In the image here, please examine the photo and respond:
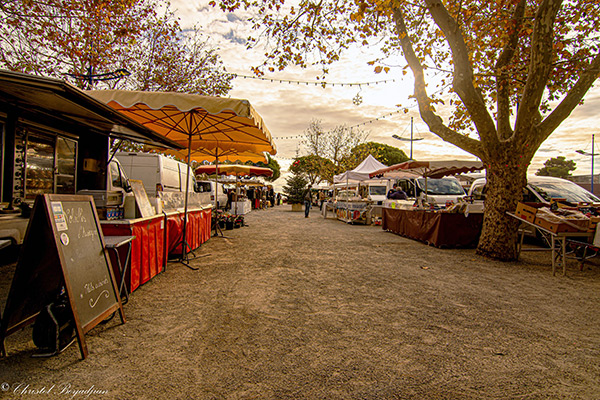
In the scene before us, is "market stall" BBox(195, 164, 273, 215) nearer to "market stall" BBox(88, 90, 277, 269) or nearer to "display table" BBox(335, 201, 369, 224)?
"market stall" BBox(88, 90, 277, 269)

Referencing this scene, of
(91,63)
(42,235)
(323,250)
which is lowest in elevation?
(323,250)

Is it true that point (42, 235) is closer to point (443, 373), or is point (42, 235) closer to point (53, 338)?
point (53, 338)

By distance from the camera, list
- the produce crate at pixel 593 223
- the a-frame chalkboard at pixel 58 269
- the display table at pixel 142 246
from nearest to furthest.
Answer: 1. the a-frame chalkboard at pixel 58 269
2. the display table at pixel 142 246
3. the produce crate at pixel 593 223

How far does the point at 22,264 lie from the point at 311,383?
233 centimetres

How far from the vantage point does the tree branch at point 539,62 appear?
A: 20.3 ft

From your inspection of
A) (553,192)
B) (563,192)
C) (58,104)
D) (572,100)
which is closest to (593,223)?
(572,100)

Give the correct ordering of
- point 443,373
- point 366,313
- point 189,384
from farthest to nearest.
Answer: point 366,313
point 443,373
point 189,384

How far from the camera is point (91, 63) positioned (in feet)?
33.6

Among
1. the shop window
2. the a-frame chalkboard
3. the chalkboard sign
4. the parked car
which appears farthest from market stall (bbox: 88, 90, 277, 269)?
the parked car

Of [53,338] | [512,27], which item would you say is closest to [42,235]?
Answer: [53,338]

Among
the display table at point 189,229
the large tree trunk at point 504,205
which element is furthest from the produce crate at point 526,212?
the display table at point 189,229

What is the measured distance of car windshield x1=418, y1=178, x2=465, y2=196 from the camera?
47.0ft

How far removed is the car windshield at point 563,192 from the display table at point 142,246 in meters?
10.0

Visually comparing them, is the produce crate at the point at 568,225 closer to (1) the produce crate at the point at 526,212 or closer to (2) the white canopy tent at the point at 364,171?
(1) the produce crate at the point at 526,212
